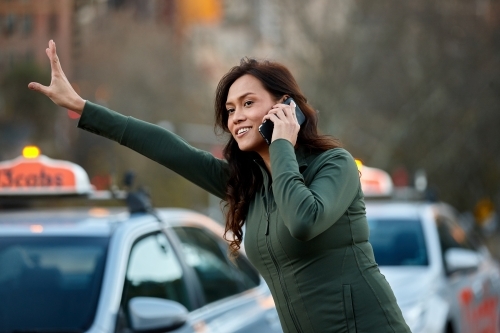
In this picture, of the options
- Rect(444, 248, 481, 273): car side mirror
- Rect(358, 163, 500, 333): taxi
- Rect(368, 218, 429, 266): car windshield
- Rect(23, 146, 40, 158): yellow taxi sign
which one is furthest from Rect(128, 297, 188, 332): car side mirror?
Rect(368, 218, 429, 266): car windshield

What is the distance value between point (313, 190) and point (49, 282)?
1.84 m

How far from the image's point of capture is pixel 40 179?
208 inches

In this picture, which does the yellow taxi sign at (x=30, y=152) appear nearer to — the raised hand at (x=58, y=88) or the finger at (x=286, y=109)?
the raised hand at (x=58, y=88)

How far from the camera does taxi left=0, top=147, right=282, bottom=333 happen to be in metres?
4.30

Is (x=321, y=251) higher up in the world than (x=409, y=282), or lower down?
higher up

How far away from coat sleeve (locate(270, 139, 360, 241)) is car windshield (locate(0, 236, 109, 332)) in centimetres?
139

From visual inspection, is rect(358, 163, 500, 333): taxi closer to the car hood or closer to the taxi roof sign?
the car hood

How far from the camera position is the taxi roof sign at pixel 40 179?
5.20 meters

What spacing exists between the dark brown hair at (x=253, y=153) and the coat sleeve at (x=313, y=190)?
0.16m

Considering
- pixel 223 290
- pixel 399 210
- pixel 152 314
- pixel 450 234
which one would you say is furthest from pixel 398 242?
pixel 152 314

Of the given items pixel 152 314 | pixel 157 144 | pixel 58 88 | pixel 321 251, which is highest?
pixel 58 88

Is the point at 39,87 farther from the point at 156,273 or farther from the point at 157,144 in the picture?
the point at 156,273

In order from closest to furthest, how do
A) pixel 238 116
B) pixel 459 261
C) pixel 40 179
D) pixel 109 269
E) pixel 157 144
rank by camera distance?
1. pixel 238 116
2. pixel 157 144
3. pixel 109 269
4. pixel 40 179
5. pixel 459 261

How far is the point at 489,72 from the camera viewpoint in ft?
108
